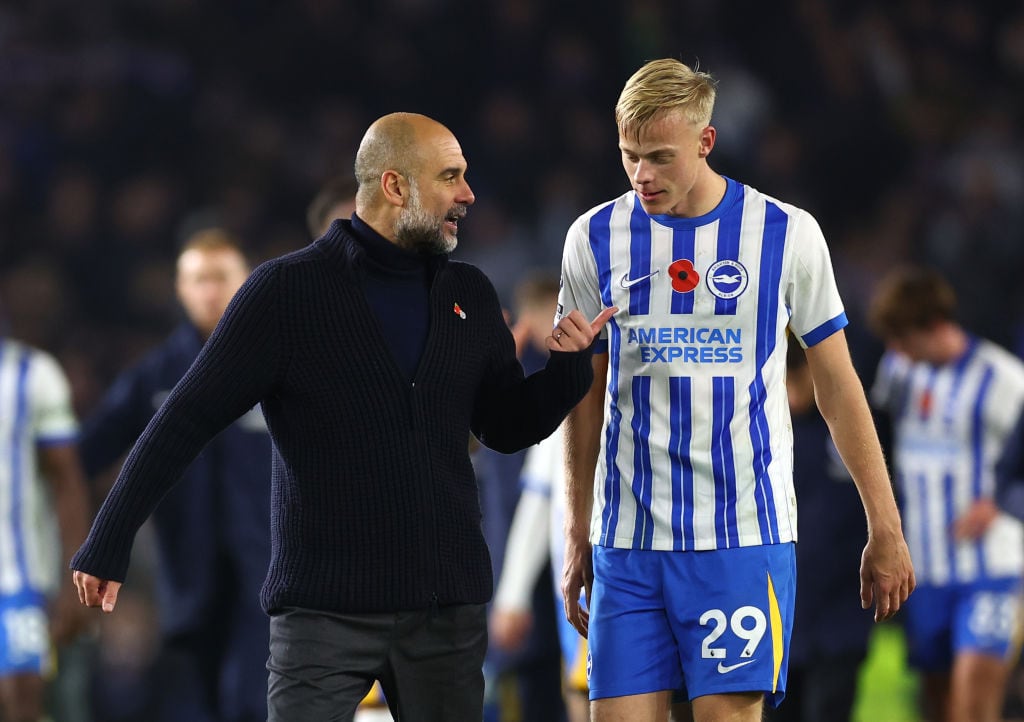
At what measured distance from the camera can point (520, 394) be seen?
365 cm

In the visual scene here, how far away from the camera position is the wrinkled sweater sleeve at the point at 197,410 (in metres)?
3.37

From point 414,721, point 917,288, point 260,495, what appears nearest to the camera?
point 414,721

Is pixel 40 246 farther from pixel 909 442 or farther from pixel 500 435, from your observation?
pixel 500 435

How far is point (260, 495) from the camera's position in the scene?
584cm

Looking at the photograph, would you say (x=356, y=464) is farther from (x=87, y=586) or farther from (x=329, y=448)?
(x=87, y=586)

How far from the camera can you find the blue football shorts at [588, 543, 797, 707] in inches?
143

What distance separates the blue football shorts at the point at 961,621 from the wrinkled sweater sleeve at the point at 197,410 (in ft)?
14.4

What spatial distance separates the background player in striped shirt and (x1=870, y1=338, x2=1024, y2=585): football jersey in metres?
3.45

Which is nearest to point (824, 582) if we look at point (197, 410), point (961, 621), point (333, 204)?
point (961, 621)

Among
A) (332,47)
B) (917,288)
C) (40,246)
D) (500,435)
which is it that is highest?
(332,47)

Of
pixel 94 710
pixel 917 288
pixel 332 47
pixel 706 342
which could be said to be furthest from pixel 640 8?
pixel 706 342

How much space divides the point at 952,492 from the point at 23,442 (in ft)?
13.4

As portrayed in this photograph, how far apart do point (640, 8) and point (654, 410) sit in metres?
9.15

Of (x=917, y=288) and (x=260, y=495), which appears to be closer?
(x=260, y=495)
